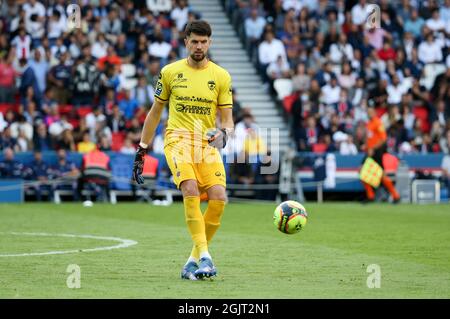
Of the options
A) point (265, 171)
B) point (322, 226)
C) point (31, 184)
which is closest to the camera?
point (322, 226)

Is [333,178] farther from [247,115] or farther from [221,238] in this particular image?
[221,238]

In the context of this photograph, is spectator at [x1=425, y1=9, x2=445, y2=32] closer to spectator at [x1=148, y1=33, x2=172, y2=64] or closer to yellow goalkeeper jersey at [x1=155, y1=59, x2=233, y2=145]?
spectator at [x1=148, y1=33, x2=172, y2=64]

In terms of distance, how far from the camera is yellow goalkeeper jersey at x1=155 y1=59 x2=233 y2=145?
37.2ft

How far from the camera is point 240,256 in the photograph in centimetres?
1341

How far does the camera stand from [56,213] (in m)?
21.9

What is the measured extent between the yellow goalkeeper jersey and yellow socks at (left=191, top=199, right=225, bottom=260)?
664 mm

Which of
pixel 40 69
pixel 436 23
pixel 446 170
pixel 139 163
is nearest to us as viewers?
pixel 139 163

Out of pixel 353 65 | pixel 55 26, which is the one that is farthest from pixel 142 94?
pixel 353 65

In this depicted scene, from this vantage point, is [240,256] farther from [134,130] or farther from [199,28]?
[134,130]

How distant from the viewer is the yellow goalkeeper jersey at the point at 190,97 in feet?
37.2

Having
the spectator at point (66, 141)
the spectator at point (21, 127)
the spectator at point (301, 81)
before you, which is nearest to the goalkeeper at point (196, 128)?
Result: the spectator at point (21, 127)

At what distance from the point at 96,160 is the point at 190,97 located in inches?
596
